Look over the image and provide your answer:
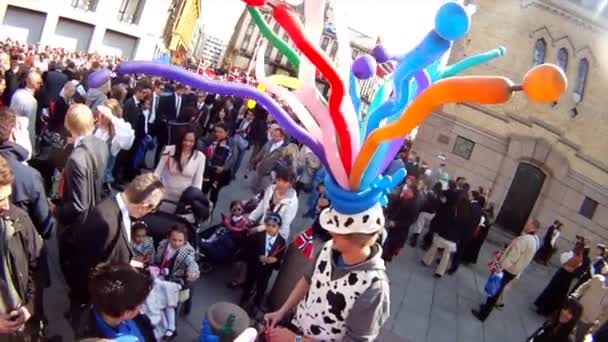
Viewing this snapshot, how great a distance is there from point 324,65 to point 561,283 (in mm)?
9020

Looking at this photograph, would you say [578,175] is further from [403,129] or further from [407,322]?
[403,129]

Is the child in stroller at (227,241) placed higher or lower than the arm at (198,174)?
lower

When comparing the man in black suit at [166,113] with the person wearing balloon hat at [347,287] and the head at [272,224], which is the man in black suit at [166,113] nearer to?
the head at [272,224]

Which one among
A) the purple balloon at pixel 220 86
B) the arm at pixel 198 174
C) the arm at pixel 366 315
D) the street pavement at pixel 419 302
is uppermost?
the purple balloon at pixel 220 86

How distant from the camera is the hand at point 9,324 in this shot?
251cm

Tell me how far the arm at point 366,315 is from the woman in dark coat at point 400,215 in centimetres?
583

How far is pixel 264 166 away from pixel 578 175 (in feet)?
42.5

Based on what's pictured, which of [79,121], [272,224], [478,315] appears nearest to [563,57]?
[478,315]

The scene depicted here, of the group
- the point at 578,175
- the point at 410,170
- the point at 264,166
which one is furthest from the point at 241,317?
the point at 578,175

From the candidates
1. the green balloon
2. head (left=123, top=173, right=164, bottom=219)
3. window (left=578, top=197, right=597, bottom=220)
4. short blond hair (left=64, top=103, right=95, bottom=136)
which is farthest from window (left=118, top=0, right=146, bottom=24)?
the green balloon

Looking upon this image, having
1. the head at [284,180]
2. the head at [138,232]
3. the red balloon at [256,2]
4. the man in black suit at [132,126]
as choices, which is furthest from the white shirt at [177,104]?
the red balloon at [256,2]

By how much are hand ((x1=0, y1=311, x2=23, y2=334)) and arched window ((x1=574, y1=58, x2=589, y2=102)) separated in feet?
59.2

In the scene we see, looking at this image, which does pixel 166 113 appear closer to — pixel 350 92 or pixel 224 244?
pixel 224 244

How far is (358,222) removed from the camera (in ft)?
7.41
